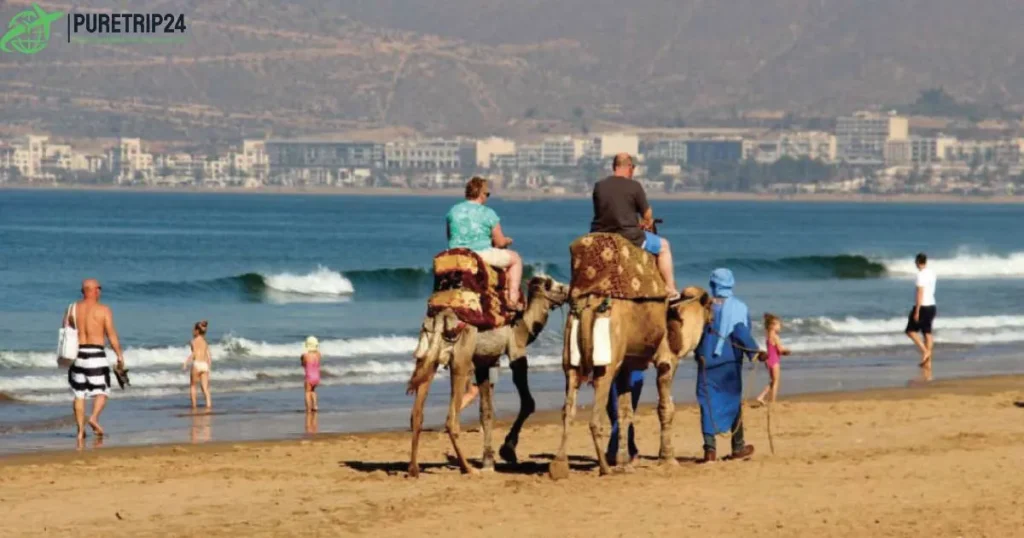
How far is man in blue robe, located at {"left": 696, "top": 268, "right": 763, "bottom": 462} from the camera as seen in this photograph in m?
14.5

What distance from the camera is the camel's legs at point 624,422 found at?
45.6ft

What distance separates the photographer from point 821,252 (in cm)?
9838

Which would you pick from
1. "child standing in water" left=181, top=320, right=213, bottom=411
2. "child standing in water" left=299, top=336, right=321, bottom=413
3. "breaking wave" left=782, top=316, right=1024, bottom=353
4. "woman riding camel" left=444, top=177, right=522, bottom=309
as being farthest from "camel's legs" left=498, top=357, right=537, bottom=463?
"breaking wave" left=782, top=316, right=1024, bottom=353

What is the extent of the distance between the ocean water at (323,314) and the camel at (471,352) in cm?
457

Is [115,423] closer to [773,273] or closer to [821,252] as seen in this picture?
[773,273]

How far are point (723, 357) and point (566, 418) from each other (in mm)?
1763

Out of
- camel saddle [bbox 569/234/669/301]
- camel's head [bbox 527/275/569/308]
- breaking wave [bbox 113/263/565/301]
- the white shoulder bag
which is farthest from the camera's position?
breaking wave [bbox 113/263/565/301]

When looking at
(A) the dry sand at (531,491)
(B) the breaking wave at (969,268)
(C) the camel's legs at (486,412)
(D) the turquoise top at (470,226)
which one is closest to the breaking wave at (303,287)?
(B) the breaking wave at (969,268)

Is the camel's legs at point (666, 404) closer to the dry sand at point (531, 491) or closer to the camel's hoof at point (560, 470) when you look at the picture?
the dry sand at point (531, 491)

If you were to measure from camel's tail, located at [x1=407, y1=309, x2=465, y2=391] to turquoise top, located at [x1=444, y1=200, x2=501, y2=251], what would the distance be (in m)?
0.51

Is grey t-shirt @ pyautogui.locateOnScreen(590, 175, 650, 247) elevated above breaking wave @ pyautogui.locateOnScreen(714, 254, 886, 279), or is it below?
above

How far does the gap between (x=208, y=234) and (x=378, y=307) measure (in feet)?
191

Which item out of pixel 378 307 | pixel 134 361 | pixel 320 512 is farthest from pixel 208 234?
pixel 320 512

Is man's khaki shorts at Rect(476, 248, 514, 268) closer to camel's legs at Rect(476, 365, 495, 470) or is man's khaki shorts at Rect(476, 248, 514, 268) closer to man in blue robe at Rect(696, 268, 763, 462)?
camel's legs at Rect(476, 365, 495, 470)
